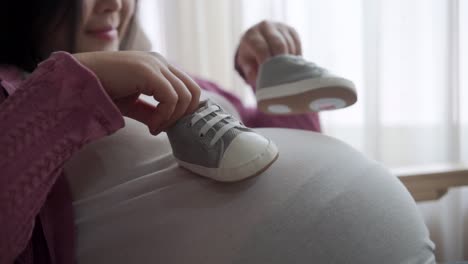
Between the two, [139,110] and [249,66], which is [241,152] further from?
[249,66]

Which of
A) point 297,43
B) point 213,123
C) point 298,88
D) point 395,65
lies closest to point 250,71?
point 297,43

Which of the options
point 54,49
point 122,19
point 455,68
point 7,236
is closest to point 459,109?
point 455,68

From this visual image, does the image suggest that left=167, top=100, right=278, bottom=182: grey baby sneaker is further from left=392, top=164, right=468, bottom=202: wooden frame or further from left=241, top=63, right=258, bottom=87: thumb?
left=392, top=164, right=468, bottom=202: wooden frame

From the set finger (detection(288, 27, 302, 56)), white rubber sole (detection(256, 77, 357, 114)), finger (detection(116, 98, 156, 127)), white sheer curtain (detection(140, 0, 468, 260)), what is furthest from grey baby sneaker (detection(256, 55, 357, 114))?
white sheer curtain (detection(140, 0, 468, 260))

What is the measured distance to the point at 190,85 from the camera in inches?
17.4

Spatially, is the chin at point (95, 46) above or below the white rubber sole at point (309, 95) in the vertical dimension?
above

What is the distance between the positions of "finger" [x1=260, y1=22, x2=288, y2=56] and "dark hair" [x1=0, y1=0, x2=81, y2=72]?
31cm

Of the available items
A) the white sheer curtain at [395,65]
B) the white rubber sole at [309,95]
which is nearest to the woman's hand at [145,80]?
the white rubber sole at [309,95]

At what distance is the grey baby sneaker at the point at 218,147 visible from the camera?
1.41ft

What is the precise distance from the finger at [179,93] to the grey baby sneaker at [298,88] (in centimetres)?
20

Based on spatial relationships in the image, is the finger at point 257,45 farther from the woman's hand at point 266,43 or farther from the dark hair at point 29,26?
the dark hair at point 29,26

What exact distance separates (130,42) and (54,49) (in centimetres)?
27

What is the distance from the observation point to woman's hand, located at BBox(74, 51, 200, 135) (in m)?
0.41

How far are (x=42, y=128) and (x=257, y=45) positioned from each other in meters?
0.45
